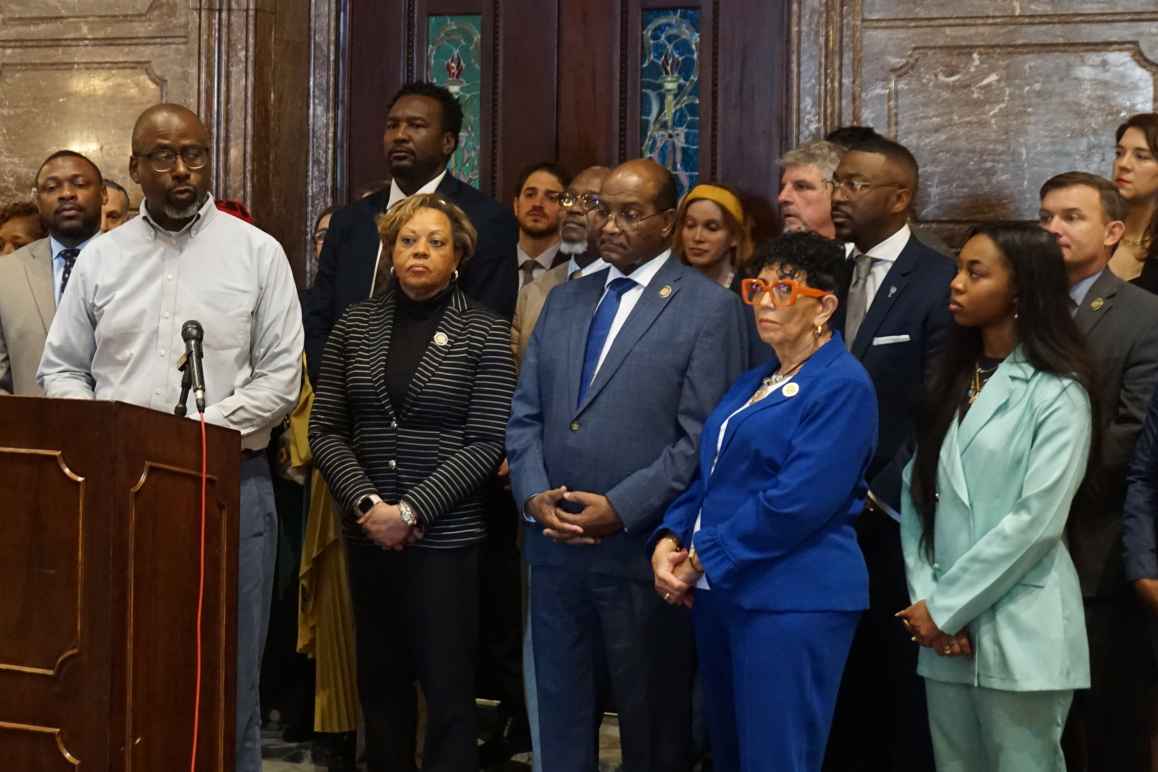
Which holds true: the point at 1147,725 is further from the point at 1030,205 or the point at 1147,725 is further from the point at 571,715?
the point at 1030,205

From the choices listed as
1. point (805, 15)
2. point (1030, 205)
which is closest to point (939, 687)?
point (1030, 205)

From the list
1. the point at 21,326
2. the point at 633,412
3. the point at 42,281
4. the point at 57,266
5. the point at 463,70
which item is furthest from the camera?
the point at 463,70

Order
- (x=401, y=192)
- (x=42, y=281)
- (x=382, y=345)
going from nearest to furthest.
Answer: (x=382, y=345), (x=42, y=281), (x=401, y=192)

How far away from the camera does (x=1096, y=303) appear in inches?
160

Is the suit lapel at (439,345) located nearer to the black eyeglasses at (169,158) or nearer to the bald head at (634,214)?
the bald head at (634,214)

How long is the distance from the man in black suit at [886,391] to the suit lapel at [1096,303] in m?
0.35

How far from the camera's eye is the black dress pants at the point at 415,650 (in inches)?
165

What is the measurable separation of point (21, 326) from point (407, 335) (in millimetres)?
1171

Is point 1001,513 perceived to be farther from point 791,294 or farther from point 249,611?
point 249,611

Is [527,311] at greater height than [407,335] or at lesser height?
greater

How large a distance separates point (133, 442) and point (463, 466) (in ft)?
4.29

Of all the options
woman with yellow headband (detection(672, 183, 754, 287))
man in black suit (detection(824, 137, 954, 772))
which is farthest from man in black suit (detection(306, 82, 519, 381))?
man in black suit (detection(824, 137, 954, 772))

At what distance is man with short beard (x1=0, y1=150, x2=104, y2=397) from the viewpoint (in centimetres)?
452

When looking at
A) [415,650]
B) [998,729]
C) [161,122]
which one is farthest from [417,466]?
[998,729]
